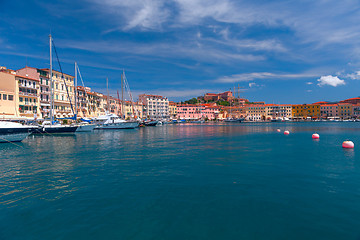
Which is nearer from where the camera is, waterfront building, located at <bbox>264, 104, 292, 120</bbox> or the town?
the town

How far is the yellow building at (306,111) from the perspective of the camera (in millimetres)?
159875

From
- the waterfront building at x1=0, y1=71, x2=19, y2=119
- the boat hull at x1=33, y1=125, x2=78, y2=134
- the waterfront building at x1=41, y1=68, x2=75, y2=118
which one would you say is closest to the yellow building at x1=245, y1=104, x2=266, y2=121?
the waterfront building at x1=41, y1=68, x2=75, y2=118

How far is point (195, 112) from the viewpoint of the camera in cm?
15988

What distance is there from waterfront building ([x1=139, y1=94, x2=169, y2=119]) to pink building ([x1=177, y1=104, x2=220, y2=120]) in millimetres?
13481

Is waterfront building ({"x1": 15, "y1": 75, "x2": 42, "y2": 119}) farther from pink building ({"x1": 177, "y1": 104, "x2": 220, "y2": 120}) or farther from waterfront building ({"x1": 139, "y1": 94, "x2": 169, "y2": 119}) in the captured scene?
pink building ({"x1": 177, "y1": 104, "x2": 220, "y2": 120})

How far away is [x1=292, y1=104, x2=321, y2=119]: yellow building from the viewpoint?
160m

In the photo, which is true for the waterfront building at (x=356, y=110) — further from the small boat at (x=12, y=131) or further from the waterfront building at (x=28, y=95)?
the small boat at (x=12, y=131)

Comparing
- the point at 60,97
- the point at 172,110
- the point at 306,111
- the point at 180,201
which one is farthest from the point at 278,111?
the point at 180,201

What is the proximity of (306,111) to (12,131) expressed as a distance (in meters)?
175

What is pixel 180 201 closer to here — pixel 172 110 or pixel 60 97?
pixel 60 97

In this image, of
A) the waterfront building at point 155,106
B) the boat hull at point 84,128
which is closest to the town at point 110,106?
the waterfront building at point 155,106

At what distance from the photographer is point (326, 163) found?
14539mm

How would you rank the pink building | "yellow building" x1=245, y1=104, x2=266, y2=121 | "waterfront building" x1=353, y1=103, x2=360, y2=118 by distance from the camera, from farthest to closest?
"yellow building" x1=245, y1=104, x2=266, y2=121 → the pink building → "waterfront building" x1=353, y1=103, x2=360, y2=118

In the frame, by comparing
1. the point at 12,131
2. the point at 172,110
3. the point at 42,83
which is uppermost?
the point at 42,83
